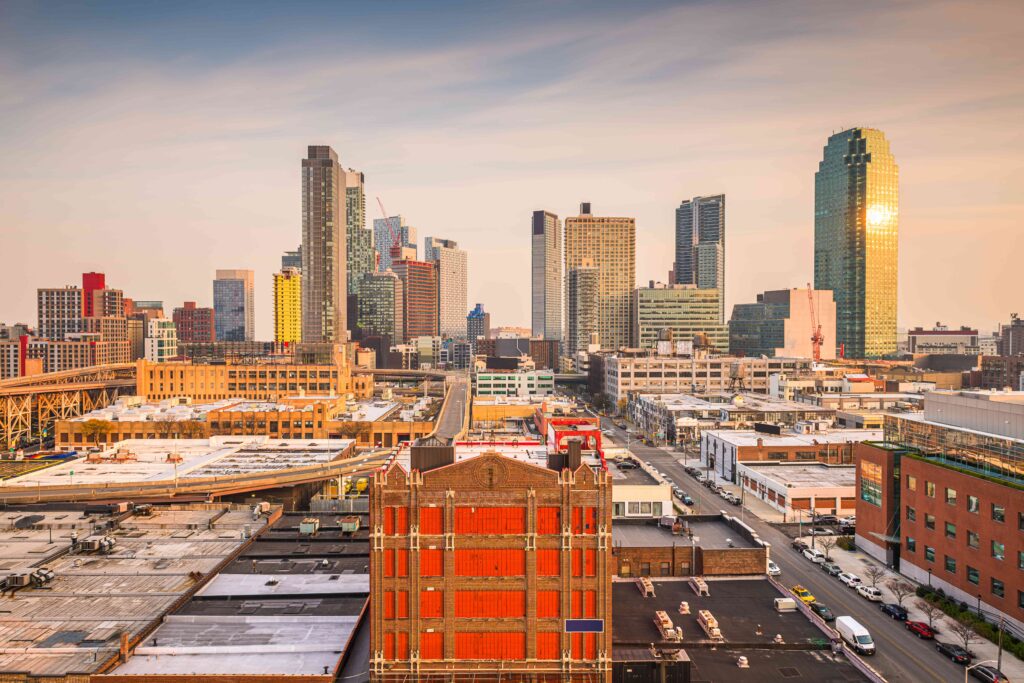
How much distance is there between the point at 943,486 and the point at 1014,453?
753cm

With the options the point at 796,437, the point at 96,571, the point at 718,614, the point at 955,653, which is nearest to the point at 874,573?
the point at 955,653

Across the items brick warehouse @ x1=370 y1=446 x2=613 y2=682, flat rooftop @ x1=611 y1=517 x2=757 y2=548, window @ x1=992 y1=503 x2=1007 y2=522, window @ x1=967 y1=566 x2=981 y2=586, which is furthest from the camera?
flat rooftop @ x1=611 y1=517 x2=757 y2=548

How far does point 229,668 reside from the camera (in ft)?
131

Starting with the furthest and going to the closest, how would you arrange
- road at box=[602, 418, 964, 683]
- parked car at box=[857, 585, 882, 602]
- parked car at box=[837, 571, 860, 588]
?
parked car at box=[837, 571, 860, 588] < parked car at box=[857, 585, 882, 602] < road at box=[602, 418, 964, 683]

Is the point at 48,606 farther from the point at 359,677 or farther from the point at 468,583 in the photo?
the point at 468,583

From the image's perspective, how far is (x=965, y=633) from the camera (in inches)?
2100

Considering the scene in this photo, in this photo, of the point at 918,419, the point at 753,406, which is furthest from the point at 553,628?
the point at 753,406

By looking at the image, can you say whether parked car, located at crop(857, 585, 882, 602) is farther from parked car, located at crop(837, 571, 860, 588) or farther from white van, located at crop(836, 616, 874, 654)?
white van, located at crop(836, 616, 874, 654)

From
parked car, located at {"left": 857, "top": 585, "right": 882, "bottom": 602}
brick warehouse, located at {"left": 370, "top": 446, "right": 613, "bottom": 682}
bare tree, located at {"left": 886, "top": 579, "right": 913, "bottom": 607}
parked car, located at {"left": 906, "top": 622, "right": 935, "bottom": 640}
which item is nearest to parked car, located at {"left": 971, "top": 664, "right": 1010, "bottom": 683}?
parked car, located at {"left": 906, "top": 622, "right": 935, "bottom": 640}

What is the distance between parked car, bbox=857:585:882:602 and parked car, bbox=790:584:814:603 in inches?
173

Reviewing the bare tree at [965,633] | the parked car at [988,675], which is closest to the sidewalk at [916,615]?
the bare tree at [965,633]

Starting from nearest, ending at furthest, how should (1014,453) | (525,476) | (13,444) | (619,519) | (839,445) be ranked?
(525,476)
(1014,453)
(619,519)
(839,445)
(13,444)

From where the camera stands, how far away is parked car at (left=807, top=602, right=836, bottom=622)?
59.8 metres

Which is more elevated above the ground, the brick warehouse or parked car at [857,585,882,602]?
the brick warehouse
